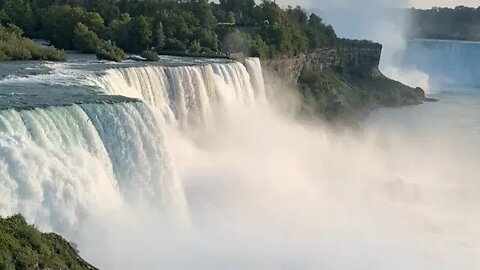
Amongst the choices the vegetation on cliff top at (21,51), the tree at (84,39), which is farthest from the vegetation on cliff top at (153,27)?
the vegetation on cliff top at (21,51)

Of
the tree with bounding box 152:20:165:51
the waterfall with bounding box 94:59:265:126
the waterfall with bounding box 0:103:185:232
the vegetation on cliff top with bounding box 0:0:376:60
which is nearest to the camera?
the waterfall with bounding box 0:103:185:232

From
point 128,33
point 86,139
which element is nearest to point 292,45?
point 128,33

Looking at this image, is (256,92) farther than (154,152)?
Yes

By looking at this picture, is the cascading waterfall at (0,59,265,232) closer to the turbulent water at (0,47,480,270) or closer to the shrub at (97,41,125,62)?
the turbulent water at (0,47,480,270)

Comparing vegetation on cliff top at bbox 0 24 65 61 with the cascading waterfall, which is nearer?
the cascading waterfall

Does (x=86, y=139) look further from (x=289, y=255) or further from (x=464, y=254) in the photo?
(x=464, y=254)

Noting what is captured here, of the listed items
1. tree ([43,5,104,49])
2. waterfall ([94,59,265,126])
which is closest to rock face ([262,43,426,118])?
tree ([43,5,104,49])
